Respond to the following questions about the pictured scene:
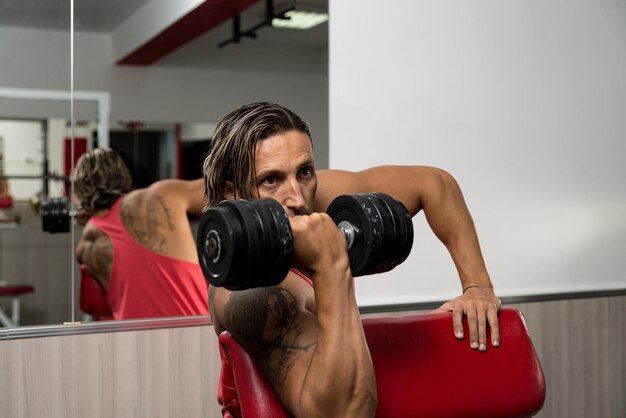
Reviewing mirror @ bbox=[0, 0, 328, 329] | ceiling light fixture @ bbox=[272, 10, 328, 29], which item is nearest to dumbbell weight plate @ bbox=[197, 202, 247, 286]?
mirror @ bbox=[0, 0, 328, 329]

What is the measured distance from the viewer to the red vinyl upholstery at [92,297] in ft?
7.77

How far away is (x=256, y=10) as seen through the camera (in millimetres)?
2641

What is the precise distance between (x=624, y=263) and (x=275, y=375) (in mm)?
2251

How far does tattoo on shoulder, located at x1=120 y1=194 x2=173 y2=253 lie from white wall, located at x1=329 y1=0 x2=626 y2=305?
695 mm

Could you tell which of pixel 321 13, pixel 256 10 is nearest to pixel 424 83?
pixel 321 13

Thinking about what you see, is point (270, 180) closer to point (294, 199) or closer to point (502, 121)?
point (294, 199)

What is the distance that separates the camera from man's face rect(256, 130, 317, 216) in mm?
1502

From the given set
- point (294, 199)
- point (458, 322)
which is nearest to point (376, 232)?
point (294, 199)

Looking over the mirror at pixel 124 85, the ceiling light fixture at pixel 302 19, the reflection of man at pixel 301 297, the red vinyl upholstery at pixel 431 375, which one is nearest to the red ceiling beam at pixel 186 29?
the mirror at pixel 124 85

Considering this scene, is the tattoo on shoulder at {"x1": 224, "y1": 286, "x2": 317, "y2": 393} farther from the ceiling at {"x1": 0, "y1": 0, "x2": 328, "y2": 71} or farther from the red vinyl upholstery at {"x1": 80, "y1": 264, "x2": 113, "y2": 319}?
the ceiling at {"x1": 0, "y1": 0, "x2": 328, "y2": 71}

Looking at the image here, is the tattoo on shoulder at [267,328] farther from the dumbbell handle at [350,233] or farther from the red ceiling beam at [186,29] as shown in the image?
the red ceiling beam at [186,29]

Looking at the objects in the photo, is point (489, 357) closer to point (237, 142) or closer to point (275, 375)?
point (275, 375)

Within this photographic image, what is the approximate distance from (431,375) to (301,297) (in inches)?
11.3

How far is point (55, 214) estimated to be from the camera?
2.41 m
